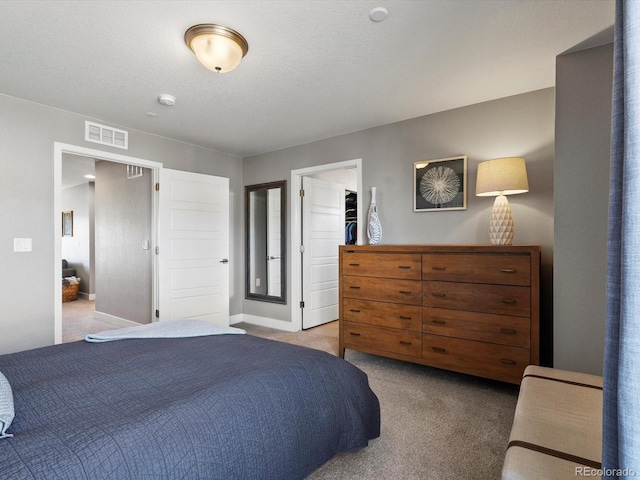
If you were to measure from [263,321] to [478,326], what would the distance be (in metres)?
3.00

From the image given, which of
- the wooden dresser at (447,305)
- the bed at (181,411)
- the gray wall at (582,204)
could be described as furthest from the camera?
the wooden dresser at (447,305)

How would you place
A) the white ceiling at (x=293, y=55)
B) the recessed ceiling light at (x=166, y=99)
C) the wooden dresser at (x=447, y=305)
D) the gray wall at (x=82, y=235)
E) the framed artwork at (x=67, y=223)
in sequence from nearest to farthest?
1. the white ceiling at (x=293, y=55)
2. the wooden dresser at (x=447, y=305)
3. the recessed ceiling light at (x=166, y=99)
4. the gray wall at (x=82, y=235)
5. the framed artwork at (x=67, y=223)

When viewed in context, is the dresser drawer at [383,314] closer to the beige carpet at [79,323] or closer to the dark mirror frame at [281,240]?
the dark mirror frame at [281,240]

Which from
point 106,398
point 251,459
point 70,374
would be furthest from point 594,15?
point 70,374

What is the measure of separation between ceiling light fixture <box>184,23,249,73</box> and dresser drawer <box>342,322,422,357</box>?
246cm

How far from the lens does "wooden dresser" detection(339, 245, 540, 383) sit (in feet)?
8.00

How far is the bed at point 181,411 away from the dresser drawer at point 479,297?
47.3 inches

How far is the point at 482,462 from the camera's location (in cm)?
178

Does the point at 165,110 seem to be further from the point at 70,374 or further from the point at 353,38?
the point at 70,374

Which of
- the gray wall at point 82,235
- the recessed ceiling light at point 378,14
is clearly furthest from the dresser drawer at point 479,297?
the gray wall at point 82,235

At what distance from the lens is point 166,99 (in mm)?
2906

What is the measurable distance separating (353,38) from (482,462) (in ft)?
8.35

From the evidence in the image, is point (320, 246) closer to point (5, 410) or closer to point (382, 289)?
point (382, 289)

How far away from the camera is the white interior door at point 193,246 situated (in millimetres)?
3918
